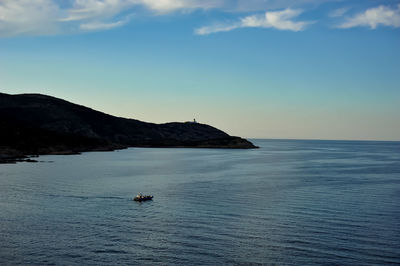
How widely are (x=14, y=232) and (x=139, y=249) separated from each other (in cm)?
1658

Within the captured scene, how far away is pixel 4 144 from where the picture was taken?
17625 centimetres

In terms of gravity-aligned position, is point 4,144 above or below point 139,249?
above

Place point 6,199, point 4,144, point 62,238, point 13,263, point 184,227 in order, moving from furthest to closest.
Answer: point 4,144
point 6,199
point 184,227
point 62,238
point 13,263

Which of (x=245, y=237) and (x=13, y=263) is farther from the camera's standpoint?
(x=245, y=237)

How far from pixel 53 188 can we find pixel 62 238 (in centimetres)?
4144

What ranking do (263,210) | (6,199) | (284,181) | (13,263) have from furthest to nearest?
(284,181) → (6,199) → (263,210) → (13,263)

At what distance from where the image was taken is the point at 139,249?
37.8 metres

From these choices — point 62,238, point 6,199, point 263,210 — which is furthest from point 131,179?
point 62,238

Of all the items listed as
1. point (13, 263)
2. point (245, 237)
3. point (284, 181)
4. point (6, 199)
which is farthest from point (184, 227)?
point (284, 181)

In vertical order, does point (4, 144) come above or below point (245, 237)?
above

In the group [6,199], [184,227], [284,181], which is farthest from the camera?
[284,181]

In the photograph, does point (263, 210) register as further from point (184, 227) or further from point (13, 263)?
point (13, 263)

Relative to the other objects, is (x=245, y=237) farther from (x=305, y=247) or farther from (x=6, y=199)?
(x=6, y=199)

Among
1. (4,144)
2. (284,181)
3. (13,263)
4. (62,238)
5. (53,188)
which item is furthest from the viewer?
(4,144)
